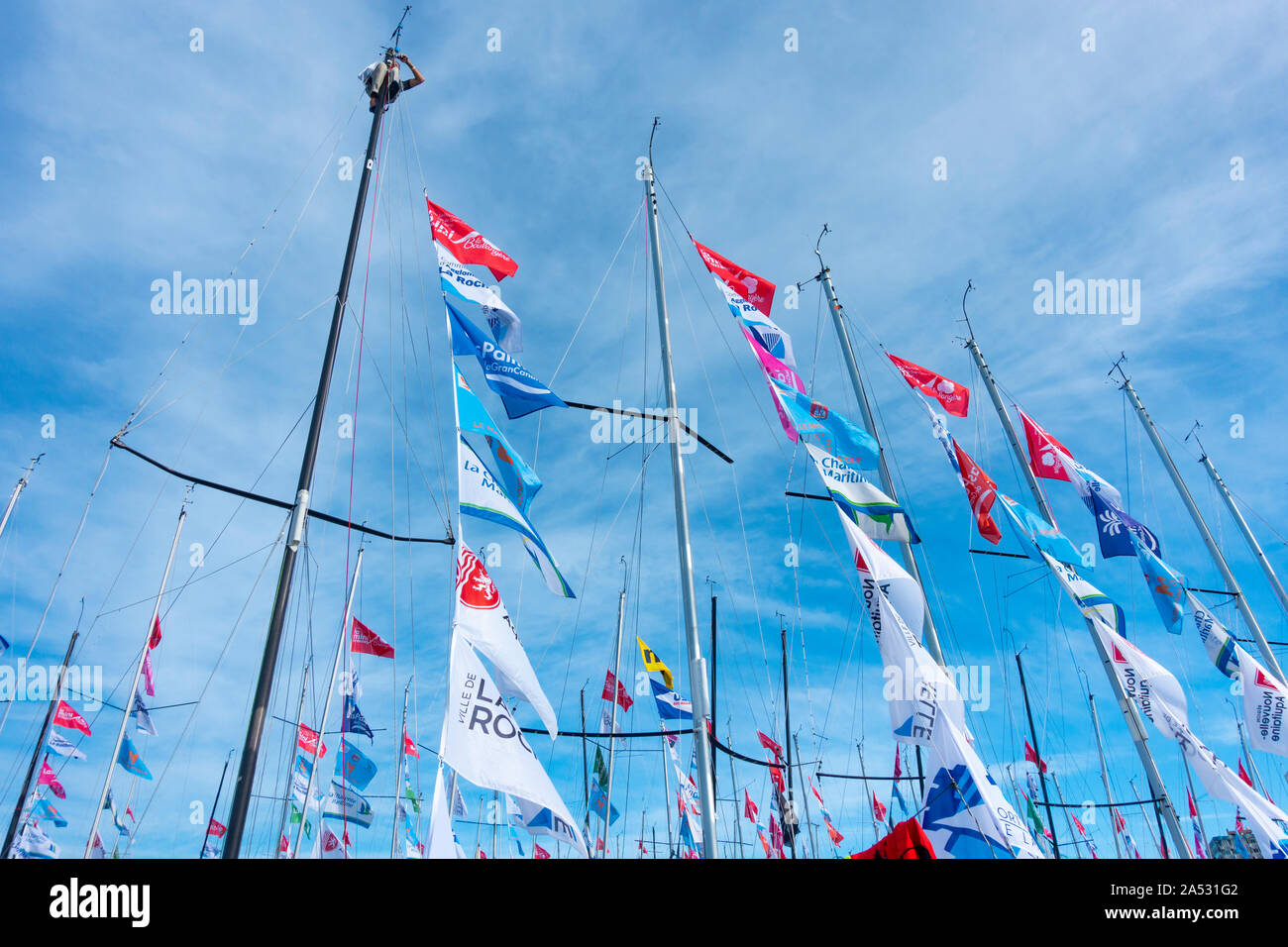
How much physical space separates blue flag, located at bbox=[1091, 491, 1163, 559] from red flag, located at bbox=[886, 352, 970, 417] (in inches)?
200

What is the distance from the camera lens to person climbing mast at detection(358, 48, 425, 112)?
14.0 m

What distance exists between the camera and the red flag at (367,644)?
23406mm

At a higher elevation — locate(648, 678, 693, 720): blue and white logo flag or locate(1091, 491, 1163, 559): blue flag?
locate(1091, 491, 1163, 559): blue flag

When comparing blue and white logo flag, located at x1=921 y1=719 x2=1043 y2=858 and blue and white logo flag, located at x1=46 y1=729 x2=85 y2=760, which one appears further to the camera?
blue and white logo flag, located at x1=46 y1=729 x2=85 y2=760

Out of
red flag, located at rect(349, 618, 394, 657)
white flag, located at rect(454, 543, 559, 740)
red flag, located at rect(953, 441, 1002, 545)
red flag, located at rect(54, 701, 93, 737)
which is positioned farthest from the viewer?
red flag, located at rect(54, 701, 93, 737)

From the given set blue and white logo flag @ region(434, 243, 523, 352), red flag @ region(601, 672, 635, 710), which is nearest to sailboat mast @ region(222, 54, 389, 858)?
blue and white logo flag @ region(434, 243, 523, 352)

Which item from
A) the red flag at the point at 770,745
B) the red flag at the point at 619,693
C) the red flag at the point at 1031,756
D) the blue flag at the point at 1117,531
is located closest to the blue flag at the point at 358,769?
the red flag at the point at 619,693

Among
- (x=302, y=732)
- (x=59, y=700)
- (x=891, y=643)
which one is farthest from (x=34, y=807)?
(x=891, y=643)

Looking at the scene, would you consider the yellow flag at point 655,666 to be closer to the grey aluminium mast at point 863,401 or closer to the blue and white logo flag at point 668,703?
the blue and white logo flag at point 668,703

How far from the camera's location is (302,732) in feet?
97.6

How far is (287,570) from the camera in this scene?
30.1 feet

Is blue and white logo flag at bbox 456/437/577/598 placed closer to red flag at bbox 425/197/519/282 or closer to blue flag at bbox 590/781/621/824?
red flag at bbox 425/197/519/282
